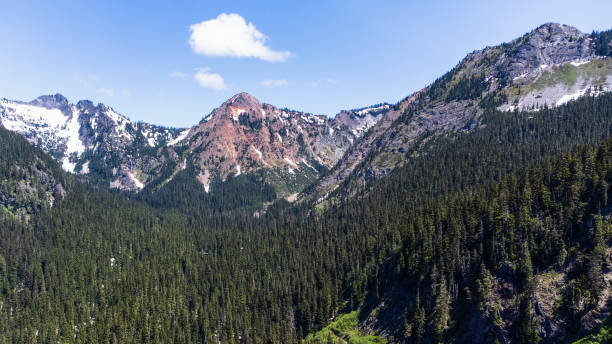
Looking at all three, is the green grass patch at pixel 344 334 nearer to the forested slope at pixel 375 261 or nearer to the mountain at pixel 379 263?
the mountain at pixel 379 263

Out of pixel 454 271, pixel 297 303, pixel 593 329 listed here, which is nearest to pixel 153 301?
pixel 297 303

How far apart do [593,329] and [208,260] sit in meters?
135

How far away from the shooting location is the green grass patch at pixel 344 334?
8812cm

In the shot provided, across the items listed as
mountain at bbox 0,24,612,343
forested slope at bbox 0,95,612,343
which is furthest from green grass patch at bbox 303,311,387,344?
forested slope at bbox 0,95,612,343

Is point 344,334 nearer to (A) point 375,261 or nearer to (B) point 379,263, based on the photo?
(B) point 379,263

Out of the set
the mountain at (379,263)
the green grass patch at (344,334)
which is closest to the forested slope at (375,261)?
the mountain at (379,263)

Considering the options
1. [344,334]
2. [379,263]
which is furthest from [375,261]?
[344,334]

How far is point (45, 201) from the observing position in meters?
199

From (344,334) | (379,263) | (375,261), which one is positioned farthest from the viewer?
(375,261)

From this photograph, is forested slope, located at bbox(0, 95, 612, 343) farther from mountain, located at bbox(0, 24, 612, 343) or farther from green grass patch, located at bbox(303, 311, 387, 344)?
green grass patch, located at bbox(303, 311, 387, 344)

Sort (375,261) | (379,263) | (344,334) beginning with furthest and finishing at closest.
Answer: (375,261)
(379,263)
(344,334)

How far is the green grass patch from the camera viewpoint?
88.1 m

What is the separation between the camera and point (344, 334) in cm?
9538

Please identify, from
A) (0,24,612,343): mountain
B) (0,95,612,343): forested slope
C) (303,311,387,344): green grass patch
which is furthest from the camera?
(303,311,387,344): green grass patch
